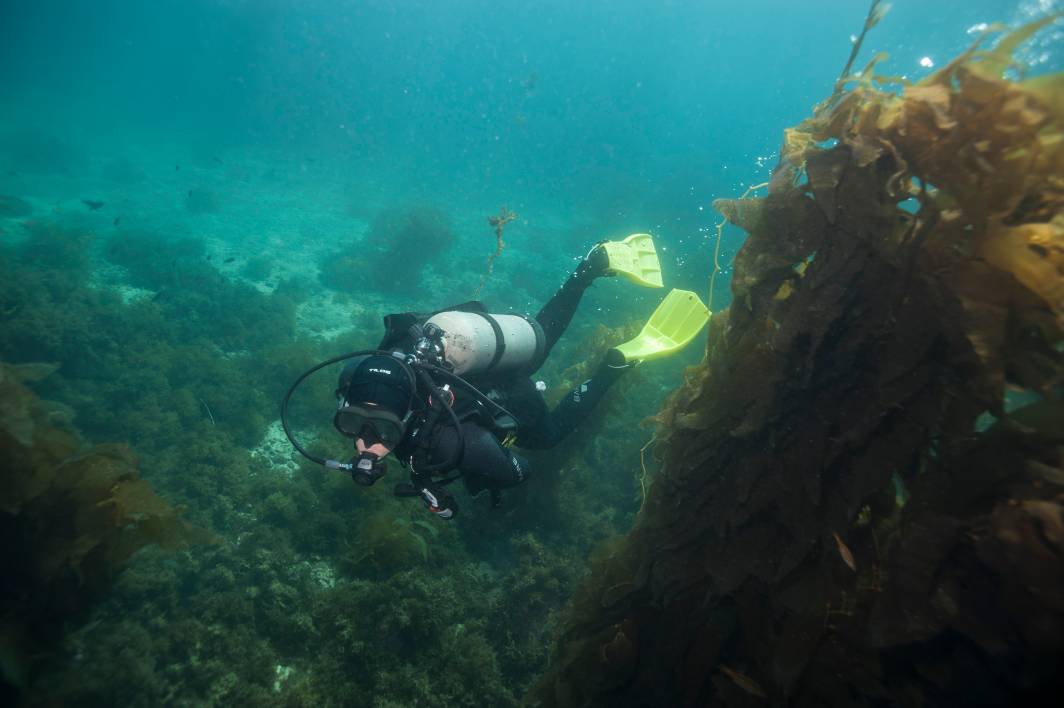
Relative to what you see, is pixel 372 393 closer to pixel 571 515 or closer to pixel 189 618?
pixel 189 618

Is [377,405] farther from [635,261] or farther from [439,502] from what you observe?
[635,261]

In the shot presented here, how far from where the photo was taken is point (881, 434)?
211 cm

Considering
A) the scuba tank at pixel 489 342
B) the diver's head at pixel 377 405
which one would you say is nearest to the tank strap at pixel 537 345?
the scuba tank at pixel 489 342

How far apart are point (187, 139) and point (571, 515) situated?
6221 cm

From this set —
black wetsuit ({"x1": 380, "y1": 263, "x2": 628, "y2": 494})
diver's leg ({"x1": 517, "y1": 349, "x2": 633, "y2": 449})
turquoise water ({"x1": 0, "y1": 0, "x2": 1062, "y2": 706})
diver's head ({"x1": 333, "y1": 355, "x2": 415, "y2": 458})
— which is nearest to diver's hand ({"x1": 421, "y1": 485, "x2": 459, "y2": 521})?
black wetsuit ({"x1": 380, "y1": 263, "x2": 628, "y2": 494})

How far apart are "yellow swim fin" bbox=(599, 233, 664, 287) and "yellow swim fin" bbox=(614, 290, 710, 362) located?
1.78 feet

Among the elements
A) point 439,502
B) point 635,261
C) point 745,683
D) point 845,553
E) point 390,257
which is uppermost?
point 635,261

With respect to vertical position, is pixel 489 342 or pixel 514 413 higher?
pixel 489 342

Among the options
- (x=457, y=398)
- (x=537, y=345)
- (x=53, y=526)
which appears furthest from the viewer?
(x=537, y=345)

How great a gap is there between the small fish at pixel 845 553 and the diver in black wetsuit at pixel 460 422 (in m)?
2.69

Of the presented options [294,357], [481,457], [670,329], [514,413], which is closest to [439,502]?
[481,457]

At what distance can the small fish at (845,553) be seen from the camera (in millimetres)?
2107

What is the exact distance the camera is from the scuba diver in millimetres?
3703

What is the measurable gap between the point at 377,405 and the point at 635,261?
4971 millimetres
